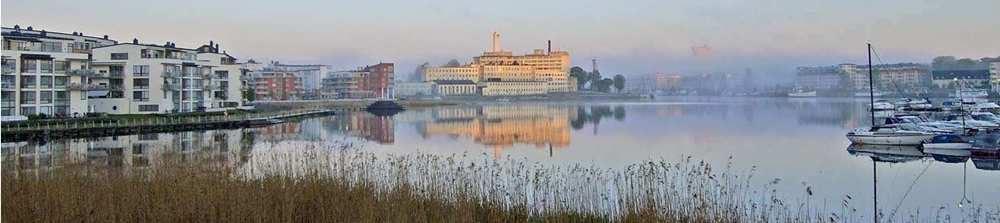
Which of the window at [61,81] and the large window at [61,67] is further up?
the large window at [61,67]

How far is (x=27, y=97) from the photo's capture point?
3378 cm

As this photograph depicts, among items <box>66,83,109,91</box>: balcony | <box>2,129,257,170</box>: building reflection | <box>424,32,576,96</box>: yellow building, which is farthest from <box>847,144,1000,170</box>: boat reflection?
<box>424,32,576,96</box>: yellow building

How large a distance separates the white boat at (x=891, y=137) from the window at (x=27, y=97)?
30.4 meters

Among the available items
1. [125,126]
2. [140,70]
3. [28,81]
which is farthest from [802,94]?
[28,81]

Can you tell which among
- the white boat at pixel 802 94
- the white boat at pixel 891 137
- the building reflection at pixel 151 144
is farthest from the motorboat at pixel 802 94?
the white boat at pixel 891 137

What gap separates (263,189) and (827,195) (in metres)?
8.41

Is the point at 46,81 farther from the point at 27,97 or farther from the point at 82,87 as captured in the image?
the point at 82,87

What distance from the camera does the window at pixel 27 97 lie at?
33531mm

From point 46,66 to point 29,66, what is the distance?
101 cm

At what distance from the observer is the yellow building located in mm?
135625

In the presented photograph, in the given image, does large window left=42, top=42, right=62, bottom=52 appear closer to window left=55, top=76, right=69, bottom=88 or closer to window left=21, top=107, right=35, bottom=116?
window left=55, top=76, right=69, bottom=88

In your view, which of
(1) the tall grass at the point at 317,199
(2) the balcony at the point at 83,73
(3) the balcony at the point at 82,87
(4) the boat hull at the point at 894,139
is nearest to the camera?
(1) the tall grass at the point at 317,199

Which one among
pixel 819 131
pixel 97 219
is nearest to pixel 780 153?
pixel 819 131

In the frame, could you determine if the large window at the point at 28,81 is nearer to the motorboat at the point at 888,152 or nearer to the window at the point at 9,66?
the window at the point at 9,66
